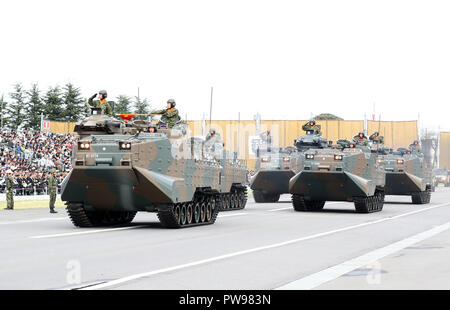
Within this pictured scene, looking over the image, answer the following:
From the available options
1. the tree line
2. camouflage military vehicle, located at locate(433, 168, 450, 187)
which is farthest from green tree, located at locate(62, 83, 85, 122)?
camouflage military vehicle, located at locate(433, 168, 450, 187)

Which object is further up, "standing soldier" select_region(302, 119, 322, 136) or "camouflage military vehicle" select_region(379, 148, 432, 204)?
"standing soldier" select_region(302, 119, 322, 136)

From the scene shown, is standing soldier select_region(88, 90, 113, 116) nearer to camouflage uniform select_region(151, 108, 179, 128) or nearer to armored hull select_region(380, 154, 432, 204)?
camouflage uniform select_region(151, 108, 179, 128)

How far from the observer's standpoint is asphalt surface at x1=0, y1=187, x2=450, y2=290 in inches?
439

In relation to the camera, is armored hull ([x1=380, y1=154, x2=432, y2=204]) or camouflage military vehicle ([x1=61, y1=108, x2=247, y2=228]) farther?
armored hull ([x1=380, y1=154, x2=432, y2=204])

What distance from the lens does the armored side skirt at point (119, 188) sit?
67.8 ft

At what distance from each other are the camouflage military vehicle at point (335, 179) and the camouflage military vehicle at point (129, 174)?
9.00 m

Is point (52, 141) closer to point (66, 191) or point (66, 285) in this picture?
point (66, 191)

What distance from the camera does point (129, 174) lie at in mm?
20656

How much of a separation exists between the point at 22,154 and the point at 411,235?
111 feet

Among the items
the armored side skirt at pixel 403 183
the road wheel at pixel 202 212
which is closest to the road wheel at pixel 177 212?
the road wheel at pixel 202 212

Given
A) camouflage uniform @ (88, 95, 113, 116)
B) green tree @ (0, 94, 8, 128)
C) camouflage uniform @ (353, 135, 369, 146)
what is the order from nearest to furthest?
camouflage uniform @ (88, 95, 113, 116) → camouflage uniform @ (353, 135, 369, 146) → green tree @ (0, 94, 8, 128)

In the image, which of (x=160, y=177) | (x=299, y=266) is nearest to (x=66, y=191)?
(x=160, y=177)

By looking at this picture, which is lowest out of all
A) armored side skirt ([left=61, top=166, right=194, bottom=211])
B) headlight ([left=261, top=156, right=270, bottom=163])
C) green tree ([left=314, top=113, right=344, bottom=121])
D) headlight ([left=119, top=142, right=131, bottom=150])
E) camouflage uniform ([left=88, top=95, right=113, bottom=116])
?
armored side skirt ([left=61, top=166, right=194, bottom=211])

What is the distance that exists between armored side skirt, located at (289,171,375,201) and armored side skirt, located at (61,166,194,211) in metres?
11.0
